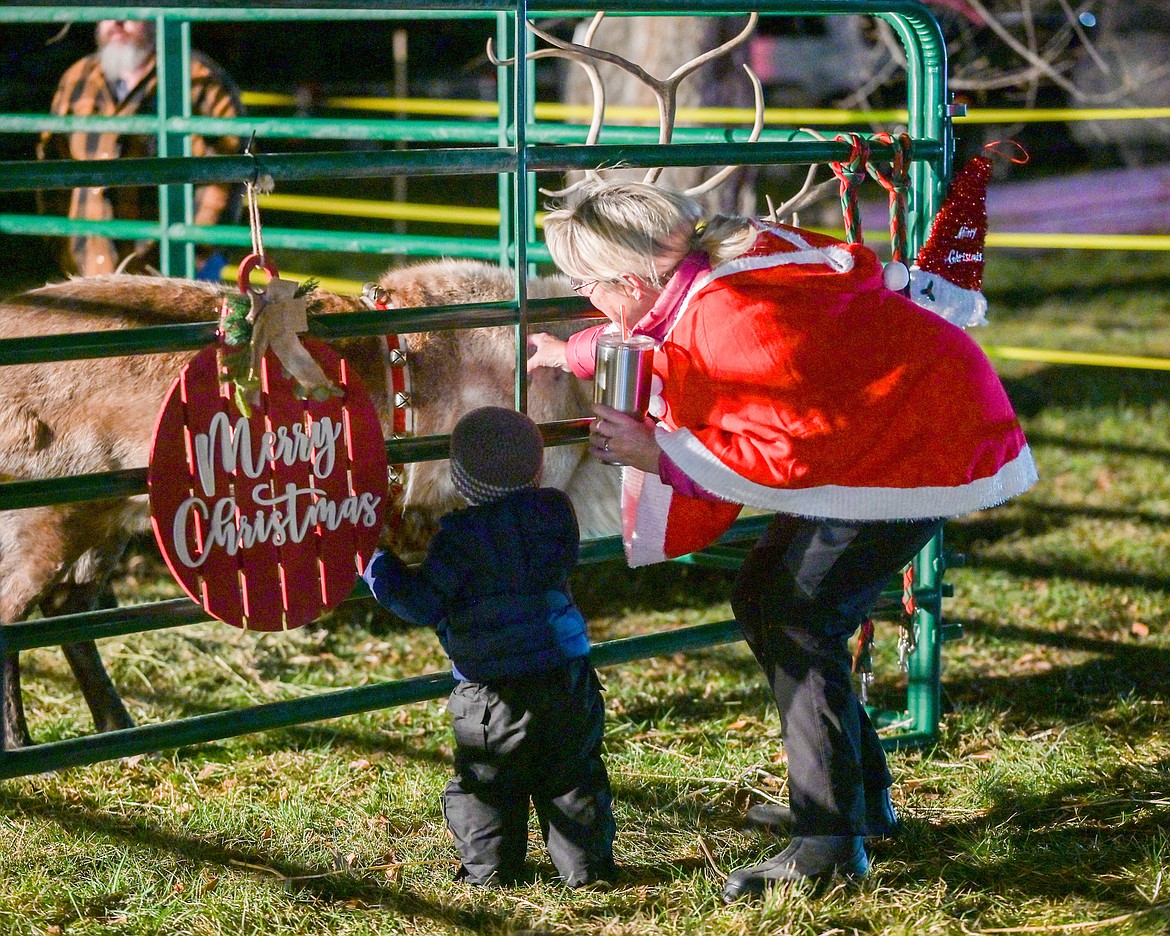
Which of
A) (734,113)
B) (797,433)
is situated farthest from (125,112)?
(797,433)

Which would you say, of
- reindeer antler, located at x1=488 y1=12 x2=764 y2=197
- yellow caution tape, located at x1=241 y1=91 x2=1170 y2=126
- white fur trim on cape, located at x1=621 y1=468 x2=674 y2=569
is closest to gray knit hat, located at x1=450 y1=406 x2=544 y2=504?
white fur trim on cape, located at x1=621 y1=468 x2=674 y2=569

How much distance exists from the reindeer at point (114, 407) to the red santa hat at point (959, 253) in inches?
43.3

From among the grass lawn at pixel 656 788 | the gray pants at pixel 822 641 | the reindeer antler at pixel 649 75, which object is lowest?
the grass lawn at pixel 656 788

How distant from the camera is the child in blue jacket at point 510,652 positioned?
8.59 feet

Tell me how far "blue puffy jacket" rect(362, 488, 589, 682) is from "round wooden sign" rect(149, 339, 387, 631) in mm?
162

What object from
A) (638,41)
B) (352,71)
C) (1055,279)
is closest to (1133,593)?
(638,41)

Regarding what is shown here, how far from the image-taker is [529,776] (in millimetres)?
2738

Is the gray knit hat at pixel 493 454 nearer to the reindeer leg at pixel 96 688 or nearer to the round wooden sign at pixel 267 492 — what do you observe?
the round wooden sign at pixel 267 492

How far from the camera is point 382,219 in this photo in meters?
13.0

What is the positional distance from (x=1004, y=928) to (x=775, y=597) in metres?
0.79

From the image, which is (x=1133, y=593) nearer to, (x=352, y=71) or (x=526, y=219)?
(x=526, y=219)

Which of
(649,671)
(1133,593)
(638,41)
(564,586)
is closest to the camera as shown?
(564,586)

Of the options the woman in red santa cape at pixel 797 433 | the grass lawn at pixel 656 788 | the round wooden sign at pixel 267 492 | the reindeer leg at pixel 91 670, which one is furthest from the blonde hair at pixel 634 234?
the reindeer leg at pixel 91 670

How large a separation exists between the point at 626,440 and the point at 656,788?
1089 millimetres
